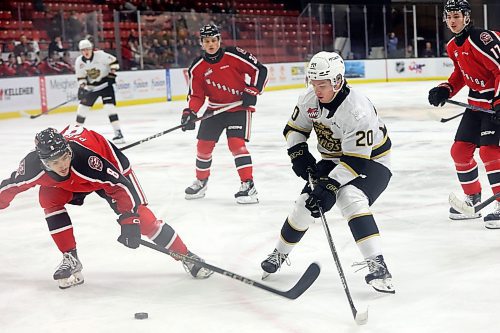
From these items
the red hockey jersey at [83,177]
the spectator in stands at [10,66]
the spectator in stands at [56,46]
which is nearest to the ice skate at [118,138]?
the spectator in stands at [10,66]

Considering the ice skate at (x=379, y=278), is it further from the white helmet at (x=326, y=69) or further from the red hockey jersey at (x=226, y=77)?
the red hockey jersey at (x=226, y=77)

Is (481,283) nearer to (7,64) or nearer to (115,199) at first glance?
(115,199)

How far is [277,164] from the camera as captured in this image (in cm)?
634

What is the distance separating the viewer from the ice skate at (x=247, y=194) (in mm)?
4820

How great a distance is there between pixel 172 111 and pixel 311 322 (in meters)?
9.16

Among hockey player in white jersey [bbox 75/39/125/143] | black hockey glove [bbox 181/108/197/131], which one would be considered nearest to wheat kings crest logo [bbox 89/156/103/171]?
black hockey glove [bbox 181/108/197/131]

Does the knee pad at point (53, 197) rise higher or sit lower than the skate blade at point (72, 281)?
higher

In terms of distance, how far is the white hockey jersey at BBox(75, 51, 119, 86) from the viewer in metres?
8.50

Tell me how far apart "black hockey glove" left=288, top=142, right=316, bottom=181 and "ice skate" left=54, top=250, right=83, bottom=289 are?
947 mm

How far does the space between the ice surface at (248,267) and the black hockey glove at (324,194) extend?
351 mm

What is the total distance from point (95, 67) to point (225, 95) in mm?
3801

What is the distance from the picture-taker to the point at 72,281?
317 centimetres

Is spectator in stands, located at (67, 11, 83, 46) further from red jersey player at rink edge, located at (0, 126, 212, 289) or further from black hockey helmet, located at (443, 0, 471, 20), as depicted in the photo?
red jersey player at rink edge, located at (0, 126, 212, 289)

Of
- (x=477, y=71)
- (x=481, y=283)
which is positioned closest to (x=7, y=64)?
(x=477, y=71)
